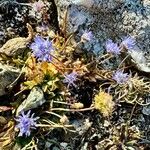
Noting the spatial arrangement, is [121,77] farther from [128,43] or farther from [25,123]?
[25,123]

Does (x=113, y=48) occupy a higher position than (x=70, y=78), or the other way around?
(x=113, y=48)

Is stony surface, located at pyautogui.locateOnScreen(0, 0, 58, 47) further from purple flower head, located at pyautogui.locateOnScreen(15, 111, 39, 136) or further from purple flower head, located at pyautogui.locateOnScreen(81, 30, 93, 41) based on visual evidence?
purple flower head, located at pyautogui.locateOnScreen(15, 111, 39, 136)

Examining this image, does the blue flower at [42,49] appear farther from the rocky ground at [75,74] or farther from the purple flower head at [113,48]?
the purple flower head at [113,48]

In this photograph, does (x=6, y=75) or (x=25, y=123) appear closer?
(x=25, y=123)

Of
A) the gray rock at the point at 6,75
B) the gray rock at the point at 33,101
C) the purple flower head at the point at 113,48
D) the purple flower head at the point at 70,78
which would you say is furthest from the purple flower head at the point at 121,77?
the gray rock at the point at 6,75

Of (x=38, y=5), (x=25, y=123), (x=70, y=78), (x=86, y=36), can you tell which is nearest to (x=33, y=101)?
(x=25, y=123)

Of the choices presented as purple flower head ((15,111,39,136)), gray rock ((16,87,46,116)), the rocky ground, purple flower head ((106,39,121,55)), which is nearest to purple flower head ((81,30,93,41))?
the rocky ground

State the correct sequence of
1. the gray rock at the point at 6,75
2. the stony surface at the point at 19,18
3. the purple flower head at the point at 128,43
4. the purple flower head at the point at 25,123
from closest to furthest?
1. the purple flower head at the point at 25,123
2. the gray rock at the point at 6,75
3. the purple flower head at the point at 128,43
4. the stony surface at the point at 19,18

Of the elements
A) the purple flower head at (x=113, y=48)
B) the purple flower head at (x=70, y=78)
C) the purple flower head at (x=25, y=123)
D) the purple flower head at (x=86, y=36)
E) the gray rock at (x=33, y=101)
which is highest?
the purple flower head at (x=86, y=36)

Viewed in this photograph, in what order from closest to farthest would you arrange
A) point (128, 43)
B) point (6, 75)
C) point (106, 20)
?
point (6, 75) → point (128, 43) → point (106, 20)
